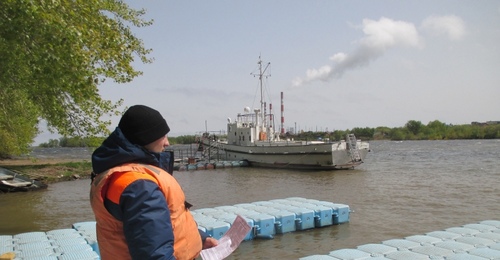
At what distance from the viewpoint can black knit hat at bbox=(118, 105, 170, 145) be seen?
7.21ft

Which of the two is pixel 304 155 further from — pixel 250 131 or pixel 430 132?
pixel 430 132

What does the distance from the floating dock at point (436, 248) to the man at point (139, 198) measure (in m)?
4.83

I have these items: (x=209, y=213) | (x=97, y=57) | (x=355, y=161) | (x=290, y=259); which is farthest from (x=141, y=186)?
(x=355, y=161)

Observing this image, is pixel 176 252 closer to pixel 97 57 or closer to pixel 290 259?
pixel 97 57

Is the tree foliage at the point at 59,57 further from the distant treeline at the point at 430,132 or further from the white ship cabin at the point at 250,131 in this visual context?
the distant treeline at the point at 430,132

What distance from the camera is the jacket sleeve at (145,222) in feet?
6.26

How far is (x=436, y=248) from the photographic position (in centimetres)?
685

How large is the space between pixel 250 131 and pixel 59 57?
3196 centimetres

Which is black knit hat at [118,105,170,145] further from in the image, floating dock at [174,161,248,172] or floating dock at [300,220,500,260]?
floating dock at [174,161,248,172]

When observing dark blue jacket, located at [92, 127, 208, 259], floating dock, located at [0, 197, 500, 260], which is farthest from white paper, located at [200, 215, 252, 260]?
floating dock, located at [0, 197, 500, 260]

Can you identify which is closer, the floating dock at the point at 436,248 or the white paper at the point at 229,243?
the white paper at the point at 229,243

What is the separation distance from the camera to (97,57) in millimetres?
7449

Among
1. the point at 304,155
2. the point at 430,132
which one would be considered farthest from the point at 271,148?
the point at 430,132

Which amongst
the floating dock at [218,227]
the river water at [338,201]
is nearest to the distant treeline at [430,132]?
the river water at [338,201]
